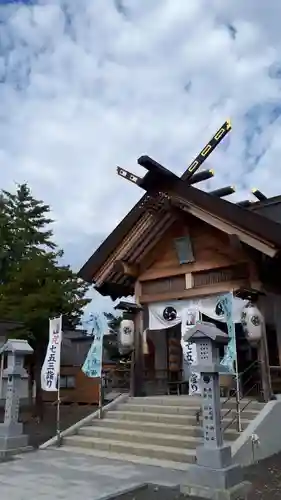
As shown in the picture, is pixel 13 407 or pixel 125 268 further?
pixel 125 268

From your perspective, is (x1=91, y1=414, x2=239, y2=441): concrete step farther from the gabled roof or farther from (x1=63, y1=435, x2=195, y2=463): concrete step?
the gabled roof

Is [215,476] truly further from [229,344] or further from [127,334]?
[127,334]

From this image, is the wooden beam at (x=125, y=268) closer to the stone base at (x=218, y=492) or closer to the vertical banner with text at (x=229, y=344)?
the vertical banner with text at (x=229, y=344)

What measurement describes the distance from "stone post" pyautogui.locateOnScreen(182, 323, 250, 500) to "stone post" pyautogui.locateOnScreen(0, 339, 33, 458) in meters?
4.37

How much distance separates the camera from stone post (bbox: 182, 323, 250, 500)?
5773 millimetres

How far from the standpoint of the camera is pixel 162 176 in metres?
11.6

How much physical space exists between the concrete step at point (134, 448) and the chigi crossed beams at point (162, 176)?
240 inches

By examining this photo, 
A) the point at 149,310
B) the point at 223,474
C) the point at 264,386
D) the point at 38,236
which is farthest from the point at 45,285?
the point at 38,236

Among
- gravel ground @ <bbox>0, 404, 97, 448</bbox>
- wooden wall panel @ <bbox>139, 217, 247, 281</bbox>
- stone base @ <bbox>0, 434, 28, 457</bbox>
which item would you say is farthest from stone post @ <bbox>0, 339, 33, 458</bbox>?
wooden wall panel @ <bbox>139, 217, 247, 281</bbox>

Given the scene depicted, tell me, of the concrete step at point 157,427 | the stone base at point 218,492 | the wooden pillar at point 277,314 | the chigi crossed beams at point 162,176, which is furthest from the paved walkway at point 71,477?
the chigi crossed beams at point 162,176

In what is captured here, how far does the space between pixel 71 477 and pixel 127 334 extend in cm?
525

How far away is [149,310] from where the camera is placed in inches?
484

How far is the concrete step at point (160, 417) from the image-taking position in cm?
877

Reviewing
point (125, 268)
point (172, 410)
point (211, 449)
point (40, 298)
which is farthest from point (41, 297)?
point (211, 449)
